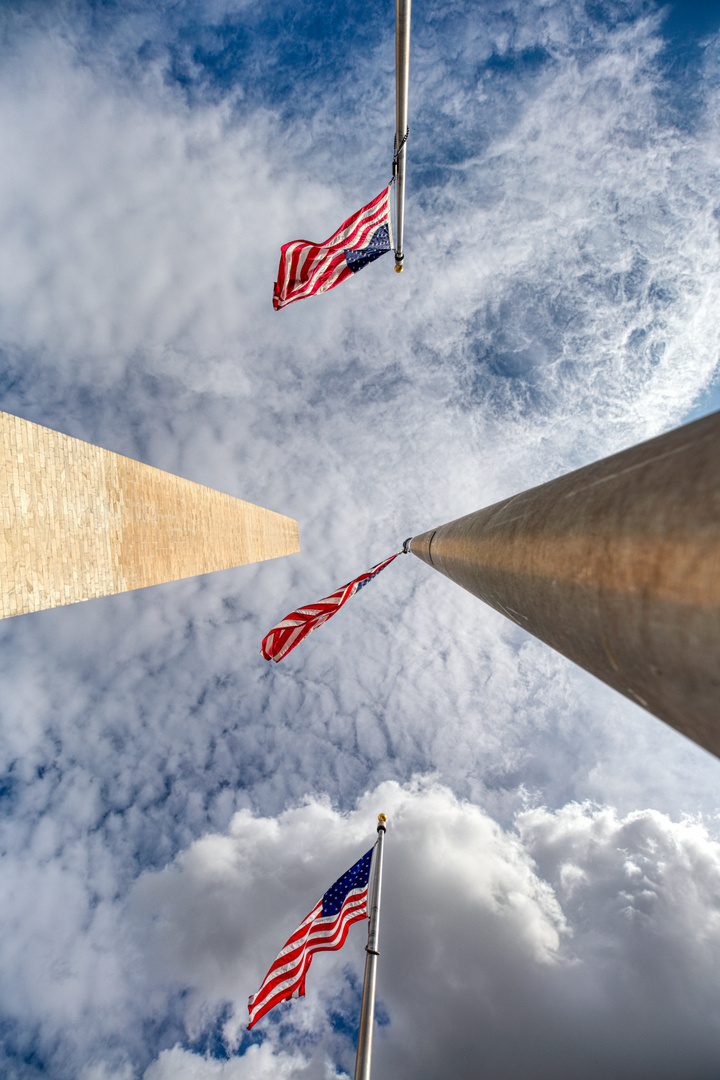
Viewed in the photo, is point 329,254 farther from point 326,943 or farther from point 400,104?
point 326,943

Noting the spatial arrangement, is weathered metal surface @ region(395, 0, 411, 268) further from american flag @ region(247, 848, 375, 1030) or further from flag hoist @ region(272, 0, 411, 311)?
american flag @ region(247, 848, 375, 1030)

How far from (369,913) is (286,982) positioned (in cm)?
244

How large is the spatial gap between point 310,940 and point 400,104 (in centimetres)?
1887

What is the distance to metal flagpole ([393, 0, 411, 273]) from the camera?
8534 mm

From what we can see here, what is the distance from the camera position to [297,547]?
155ft

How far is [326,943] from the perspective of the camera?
12.2 m

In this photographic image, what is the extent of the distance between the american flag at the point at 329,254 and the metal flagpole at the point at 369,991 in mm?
14908

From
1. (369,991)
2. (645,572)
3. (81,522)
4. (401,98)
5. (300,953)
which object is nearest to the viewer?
(645,572)

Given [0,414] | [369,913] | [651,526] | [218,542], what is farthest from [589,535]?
[218,542]

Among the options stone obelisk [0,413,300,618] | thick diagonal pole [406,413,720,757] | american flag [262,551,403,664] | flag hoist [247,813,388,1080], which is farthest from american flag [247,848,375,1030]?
thick diagonal pole [406,413,720,757]

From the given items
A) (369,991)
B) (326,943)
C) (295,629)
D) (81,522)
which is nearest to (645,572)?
(295,629)

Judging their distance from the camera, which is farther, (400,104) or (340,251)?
(340,251)

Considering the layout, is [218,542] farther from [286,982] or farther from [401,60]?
[401,60]

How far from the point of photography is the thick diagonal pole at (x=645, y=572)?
2221 millimetres
